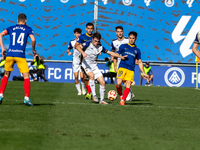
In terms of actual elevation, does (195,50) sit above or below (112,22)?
below

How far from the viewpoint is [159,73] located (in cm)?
2633

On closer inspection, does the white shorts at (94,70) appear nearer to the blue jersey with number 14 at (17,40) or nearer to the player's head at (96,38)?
the player's head at (96,38)

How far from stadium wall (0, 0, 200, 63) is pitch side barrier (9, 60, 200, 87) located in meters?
0.91

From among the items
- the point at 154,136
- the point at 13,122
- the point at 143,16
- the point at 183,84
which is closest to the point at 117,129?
the point at 154,136

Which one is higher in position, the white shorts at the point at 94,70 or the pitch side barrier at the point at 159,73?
the white shorts at the point at 94,70

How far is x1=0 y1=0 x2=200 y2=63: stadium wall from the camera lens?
2723cm

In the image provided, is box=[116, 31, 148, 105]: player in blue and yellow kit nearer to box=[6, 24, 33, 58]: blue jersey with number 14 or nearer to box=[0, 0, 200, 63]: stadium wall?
box=[6, 24, 33, 58]: blue jersey with number 14

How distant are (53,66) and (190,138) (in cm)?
2151

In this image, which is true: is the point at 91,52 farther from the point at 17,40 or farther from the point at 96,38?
the point at 17,40

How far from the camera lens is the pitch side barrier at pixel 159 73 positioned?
1018 inches

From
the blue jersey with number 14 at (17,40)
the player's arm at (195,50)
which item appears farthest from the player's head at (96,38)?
the player's arm at (195,50)

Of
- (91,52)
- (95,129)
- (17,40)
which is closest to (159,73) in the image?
(91,52)

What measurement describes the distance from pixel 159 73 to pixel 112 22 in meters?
4.96

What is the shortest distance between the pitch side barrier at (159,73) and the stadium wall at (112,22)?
35.9 inches
